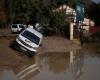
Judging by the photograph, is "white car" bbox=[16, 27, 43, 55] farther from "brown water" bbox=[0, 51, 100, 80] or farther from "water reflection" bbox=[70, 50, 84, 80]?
"water reflection" bbox=[70, 50, 84, 80]

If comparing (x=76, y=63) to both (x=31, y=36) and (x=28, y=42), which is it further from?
(x=31, y=36)

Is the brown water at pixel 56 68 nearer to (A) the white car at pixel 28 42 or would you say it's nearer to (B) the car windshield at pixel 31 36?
(A) the white car at pixel 28 42

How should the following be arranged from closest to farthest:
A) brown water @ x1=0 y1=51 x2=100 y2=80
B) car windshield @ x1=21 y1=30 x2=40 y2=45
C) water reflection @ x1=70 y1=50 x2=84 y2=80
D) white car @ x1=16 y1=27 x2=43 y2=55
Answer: brown water @ x1=0 y1=51 x2=100 y2=80 < water reflection @ x1=70 y1=50 x2=84 y2=80 < white car @ x1=16 y1=27 x2=43 y2=55 < car windshield @ x1=21 y1=30 x2=40 y2=45

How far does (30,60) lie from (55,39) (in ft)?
35.9

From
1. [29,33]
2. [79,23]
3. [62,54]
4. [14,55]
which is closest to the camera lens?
[14,55]

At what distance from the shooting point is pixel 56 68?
96.0 ft

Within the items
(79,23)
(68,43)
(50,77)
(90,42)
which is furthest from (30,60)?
(79,23)

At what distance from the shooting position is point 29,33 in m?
34.4

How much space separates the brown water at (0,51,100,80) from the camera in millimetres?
24750

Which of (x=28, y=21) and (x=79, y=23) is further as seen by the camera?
(x=28, y=21)

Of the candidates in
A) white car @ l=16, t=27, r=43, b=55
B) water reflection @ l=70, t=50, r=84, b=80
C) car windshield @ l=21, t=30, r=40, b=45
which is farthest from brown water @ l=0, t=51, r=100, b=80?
car windshield @ l=21, t=30, r=40, b=45

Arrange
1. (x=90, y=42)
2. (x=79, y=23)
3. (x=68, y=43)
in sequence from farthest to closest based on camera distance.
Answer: (x=79, y=23) < (x=90, y=42) < (x=68, y=43)

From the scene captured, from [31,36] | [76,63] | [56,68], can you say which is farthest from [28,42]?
[56,68]

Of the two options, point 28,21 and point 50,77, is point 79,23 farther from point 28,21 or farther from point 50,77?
point 50,77
